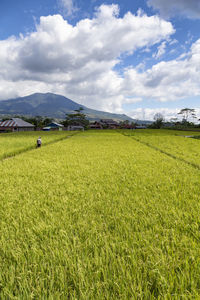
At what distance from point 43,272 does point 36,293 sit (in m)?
0.17

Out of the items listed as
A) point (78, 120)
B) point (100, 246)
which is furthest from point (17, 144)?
point (78, 120)

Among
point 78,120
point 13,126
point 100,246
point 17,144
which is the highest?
point 78,120

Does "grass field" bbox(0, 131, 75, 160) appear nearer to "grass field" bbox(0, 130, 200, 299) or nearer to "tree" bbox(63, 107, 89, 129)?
"grass field" bbox(0, 130, 200, 299)

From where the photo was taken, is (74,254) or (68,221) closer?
(74,254)

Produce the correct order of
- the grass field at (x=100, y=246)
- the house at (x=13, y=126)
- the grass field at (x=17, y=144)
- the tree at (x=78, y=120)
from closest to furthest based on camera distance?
the grass field at (x=100, y=246) → the grass field at (x=17, y=144) → the house at (x=13, y=126) → the tree at (x=78, y=120)

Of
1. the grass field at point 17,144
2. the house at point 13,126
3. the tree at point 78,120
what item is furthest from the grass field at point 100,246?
the tree at point 78,120

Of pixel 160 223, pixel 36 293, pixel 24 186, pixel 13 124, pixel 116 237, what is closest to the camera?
pixel 36 293

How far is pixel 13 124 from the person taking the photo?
2527 inches

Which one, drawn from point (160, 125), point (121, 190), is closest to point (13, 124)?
point (160, 125)

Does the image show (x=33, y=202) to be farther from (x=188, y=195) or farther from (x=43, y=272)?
(x=188, y=195)

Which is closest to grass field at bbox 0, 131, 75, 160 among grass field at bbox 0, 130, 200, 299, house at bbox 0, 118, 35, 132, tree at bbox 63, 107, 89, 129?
grass field at bbox 0, 130, 200, 299

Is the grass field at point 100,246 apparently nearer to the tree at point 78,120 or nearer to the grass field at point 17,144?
the grass field at point 17,144

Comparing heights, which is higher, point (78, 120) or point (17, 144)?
point (78, 120)

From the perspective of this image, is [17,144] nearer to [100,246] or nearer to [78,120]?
[100,246]
